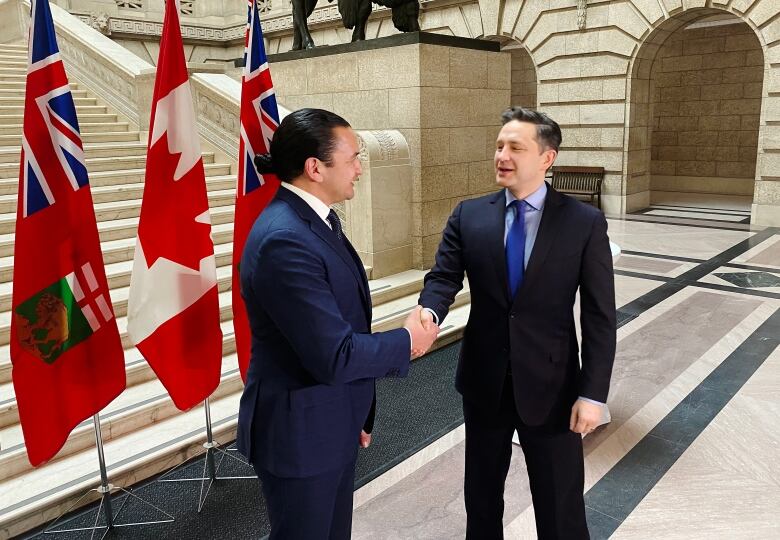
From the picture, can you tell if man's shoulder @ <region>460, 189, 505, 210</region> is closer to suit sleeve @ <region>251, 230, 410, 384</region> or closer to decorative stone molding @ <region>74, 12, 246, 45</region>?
suit sleeve @ <region>251, 230, 410, 384</region>

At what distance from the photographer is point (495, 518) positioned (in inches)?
101

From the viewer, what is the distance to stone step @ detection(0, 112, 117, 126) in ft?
26.1

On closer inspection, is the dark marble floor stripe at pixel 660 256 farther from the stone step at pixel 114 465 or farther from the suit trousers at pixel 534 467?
the suit trousers at pixel 534 467

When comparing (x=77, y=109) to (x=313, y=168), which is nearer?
(x=313, y=168)

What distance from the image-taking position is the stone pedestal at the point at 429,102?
6.88 m

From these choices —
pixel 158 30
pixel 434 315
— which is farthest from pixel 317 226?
pixel 158 30

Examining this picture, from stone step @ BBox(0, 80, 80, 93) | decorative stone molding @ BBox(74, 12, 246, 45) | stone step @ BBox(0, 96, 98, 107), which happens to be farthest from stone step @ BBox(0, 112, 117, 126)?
decorative stone molding @ BBox(74, 12, 246, 45)

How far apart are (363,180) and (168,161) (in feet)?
12.2

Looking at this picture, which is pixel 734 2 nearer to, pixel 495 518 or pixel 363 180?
pixel 363 180

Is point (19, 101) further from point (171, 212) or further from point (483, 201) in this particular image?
point (483, 201)

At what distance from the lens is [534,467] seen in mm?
2346

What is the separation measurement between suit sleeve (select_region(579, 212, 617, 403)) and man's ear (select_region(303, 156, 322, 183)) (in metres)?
0.98

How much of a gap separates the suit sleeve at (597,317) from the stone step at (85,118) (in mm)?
8006

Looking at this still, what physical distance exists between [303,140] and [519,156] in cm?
77
